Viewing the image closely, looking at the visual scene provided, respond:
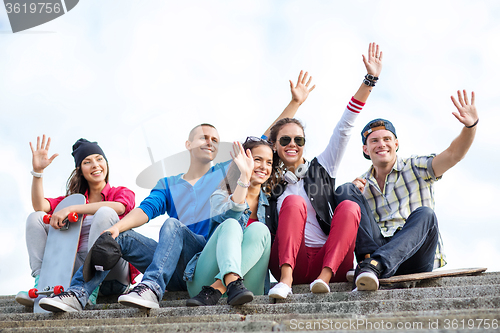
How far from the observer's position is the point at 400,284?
3.27 metres

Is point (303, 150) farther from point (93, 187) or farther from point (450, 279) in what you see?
point (93, 187)

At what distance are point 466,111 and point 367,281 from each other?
1.92 meters

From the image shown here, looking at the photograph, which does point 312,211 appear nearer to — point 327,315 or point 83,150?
point 327,315

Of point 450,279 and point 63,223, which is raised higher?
point 63,223

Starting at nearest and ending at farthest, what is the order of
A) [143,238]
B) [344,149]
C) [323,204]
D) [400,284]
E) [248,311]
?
[248,311] < [400,284] < [143,238] < [323,204] < [344,149]

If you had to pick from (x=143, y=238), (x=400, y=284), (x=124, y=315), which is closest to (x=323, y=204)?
(x=400, y=284)

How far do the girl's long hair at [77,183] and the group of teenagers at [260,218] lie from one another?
11 millimetres

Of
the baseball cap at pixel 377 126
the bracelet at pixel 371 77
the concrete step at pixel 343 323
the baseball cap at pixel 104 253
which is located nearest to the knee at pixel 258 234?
the concrete step at pixel 343 323

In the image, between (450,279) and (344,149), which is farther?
(344,149)

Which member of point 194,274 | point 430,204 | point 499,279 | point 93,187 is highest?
point 93,187

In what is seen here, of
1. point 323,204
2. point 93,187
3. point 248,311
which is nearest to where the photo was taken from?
point 248,311

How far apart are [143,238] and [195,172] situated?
0.92m

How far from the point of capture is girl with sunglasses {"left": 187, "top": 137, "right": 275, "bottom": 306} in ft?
9.74

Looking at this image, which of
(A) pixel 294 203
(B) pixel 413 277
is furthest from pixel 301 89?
(B) pixel 413 277
